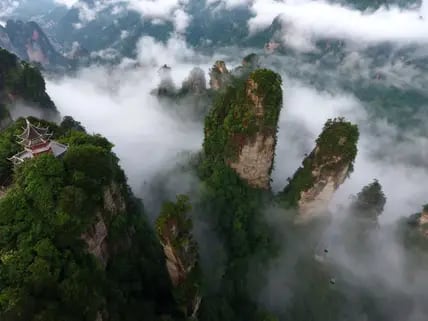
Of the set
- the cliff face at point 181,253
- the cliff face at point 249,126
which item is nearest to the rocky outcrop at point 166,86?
the cliff face at point 249,126

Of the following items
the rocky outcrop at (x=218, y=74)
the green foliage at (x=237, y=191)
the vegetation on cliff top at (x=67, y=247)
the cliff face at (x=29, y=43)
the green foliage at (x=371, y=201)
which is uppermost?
the cliff face at (x=29, y=43)

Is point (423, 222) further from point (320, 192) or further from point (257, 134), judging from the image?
point (257, 134)

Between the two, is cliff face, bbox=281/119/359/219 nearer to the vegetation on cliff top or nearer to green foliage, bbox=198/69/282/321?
green foliage, bbox=198/69/282/321

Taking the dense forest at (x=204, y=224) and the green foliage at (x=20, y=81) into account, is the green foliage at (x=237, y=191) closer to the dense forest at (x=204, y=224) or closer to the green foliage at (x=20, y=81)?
the dense forest at (x=204, y=224)

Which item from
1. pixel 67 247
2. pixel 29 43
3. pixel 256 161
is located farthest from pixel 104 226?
pixel 29 43

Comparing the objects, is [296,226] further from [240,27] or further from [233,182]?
[240,27]

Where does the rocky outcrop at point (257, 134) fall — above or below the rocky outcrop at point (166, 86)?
below

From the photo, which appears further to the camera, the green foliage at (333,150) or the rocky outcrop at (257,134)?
the green foliage at (333,150)
